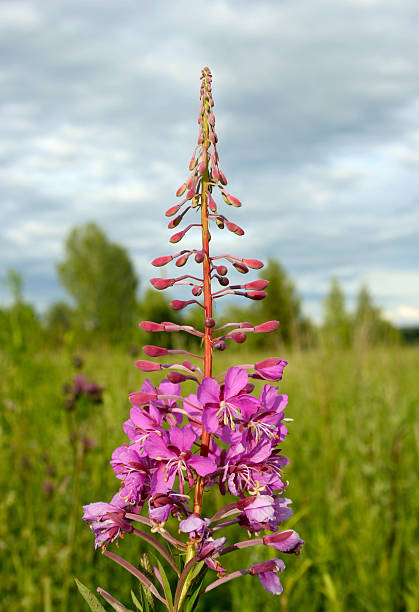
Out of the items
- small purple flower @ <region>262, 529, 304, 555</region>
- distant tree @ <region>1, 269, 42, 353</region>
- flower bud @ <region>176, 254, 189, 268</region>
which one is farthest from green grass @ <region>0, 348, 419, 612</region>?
flower bud @ <region>176, 254, 189, 268</region>

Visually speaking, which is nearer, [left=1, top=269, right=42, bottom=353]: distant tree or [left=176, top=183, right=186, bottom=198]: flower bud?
[left=176, top=183, right=186, bottom=198]: flower bud

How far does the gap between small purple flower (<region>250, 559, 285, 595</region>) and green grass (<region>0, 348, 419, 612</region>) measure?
174 cm

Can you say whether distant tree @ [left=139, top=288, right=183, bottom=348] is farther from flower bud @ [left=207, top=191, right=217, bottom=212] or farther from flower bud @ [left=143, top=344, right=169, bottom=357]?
flower bud @ [left=207, top=191, right=217, bottom=212]

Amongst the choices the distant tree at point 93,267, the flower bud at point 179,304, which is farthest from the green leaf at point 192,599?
the distant tree at point 93,267

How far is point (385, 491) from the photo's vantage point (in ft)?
14.7

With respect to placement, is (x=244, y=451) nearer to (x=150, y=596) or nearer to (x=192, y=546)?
(x=192, y=546)

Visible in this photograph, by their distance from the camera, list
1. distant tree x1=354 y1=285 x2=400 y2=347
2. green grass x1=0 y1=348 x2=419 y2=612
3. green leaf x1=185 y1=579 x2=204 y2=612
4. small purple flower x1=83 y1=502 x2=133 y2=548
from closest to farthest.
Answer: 1. green leaf x1=185 y1=579 x2=204 y2=612
2. small purple flower x1=83 y1=502 x2=133 y2=548
3. green grass x1=0 y1=348 x2=419 y2=612
4. distant tree x1=354 y1=285 x2=400 y2=347

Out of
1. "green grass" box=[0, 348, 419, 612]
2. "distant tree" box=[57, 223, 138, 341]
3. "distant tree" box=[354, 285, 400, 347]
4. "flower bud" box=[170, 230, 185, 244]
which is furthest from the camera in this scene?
"distant tree" box=[57, 223, 138, 341]

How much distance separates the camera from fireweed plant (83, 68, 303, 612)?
127 cm

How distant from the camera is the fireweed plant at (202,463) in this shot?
1.27 meters

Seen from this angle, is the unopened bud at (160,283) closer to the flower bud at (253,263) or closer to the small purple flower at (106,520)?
the flower bud at (253,263)

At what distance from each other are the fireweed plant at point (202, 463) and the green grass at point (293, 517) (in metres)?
1.85

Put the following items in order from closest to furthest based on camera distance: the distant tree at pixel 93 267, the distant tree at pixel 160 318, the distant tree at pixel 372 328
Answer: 1. the distant tree at pixel 160 318
2. the distant tree at pixel 372 328
3. the distant tree at pixel 93 267

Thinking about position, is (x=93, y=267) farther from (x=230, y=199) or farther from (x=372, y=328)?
(x=230, y=199)
